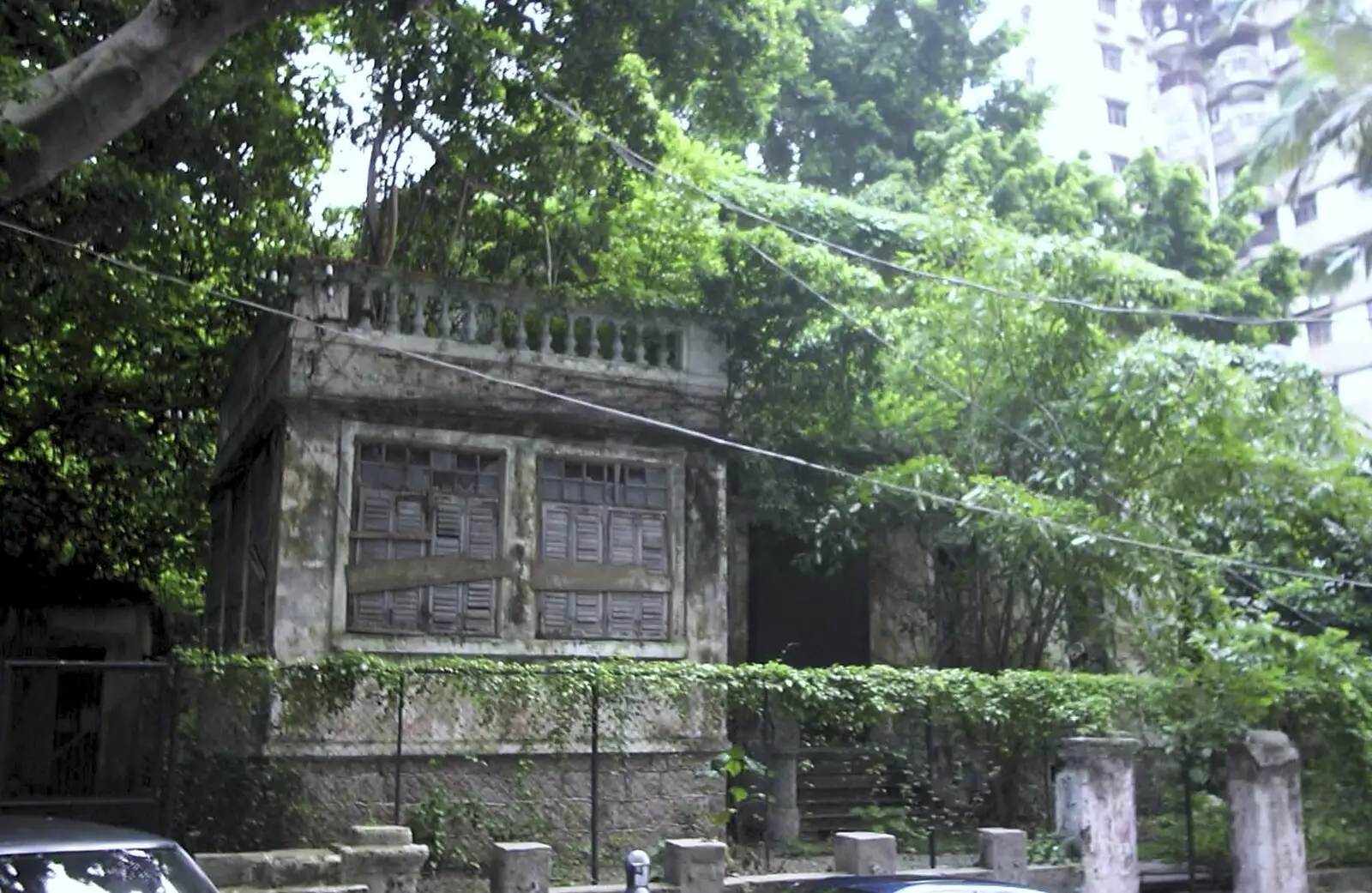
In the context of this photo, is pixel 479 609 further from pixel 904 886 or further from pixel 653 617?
pixel 904 886

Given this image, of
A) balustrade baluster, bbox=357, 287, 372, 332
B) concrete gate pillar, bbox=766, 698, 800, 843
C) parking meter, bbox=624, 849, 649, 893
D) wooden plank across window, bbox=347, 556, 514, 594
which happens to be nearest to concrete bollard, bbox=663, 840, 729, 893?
parking meter, bbox=624, 849, 649, 893

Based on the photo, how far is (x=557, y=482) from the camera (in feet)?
41.3

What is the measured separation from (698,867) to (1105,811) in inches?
144

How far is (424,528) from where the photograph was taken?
1196 centimetres

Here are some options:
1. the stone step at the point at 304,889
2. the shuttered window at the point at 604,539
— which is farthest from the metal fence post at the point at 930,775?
the stone step at the point at 304,889

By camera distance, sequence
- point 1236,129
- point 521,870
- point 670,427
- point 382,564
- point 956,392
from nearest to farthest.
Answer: point 521,870 → point 382,564 → point 670,427 → point 956,392 → point 1236,129

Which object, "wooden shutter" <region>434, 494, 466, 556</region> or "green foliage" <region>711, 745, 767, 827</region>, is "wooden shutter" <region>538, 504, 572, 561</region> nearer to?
"wooden shutter" <region>434, 494, 466, 556</region>

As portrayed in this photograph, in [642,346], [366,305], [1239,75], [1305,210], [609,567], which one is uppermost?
[1239,75]

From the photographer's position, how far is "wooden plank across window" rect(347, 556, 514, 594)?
38.1 feet

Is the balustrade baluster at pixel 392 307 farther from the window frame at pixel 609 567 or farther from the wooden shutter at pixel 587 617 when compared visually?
the wooden shutter at pixel 587 617

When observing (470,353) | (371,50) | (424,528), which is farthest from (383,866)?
(371,50)

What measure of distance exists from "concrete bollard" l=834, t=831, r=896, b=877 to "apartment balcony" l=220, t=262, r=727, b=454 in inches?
188

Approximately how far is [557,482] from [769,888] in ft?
14.8

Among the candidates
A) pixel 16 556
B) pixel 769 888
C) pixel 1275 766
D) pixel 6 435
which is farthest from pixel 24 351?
pixel 1275 766
